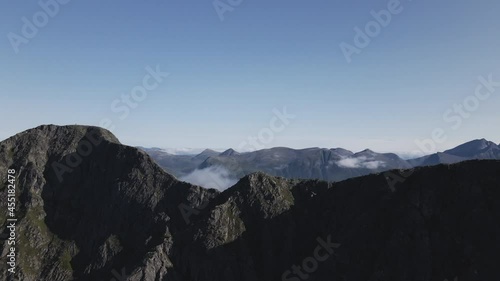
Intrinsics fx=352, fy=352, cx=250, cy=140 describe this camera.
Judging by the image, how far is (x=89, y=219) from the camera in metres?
195

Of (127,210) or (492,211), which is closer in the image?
(492,211)

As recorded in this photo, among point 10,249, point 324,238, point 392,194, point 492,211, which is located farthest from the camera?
point 10,249

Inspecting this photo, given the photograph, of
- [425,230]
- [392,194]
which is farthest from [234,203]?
[425,230]

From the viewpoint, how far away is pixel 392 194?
13838 cm

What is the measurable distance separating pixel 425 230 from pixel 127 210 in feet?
476

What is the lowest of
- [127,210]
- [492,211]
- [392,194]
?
[492,211]

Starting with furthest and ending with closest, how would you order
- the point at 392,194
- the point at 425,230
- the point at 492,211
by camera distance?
the point at 392,194
the point at 425,230
the point at 492,211

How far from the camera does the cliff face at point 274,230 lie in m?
118

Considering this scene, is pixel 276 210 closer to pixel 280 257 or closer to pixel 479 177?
pixel 280 257

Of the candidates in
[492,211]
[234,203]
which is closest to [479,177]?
[492,211]

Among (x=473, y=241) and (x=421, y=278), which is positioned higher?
(x=473, y=241)

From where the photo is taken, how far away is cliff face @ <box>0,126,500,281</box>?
388 feet

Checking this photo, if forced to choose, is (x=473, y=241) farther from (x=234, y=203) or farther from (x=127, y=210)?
(x=127, y=210)

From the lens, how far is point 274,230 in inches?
6481
